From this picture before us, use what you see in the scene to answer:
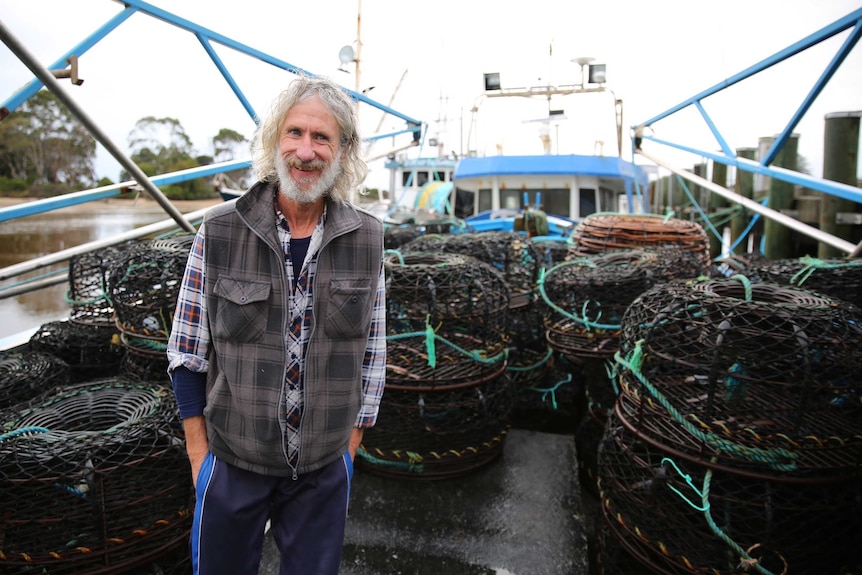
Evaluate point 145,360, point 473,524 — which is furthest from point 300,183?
point 145,360

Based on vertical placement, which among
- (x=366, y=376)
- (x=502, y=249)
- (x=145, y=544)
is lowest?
(x=145, y=544)

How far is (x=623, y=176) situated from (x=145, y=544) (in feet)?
29.1

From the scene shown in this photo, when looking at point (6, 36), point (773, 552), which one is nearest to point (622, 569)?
point (773, 552)

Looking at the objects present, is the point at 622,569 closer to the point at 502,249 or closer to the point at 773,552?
the point at 773,552

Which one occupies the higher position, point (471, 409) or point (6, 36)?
point (6, 36)

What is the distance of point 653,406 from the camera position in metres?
2.22

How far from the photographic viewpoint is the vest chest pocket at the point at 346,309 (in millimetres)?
1560

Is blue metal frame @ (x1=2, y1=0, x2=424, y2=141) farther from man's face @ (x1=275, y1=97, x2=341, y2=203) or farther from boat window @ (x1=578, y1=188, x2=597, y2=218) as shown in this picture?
boat window @ (x1=578, y1=188, x2=597, y2=218)

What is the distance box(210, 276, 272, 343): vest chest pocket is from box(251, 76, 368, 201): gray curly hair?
359mm

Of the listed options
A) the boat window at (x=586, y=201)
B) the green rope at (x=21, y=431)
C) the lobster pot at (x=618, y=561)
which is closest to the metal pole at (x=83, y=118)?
the green rope at (x=21, y=431)

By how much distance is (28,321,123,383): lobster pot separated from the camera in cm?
339

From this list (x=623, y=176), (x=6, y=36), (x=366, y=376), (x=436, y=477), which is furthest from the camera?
(x=623, y=176)

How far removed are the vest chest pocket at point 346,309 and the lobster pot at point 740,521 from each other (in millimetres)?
1216

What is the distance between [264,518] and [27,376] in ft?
5.77
